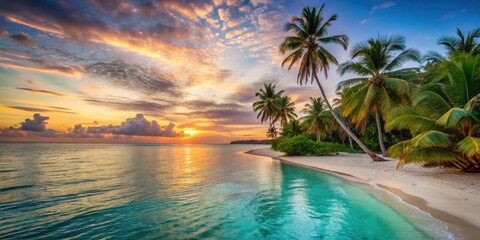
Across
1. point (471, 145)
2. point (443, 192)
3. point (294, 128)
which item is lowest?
point (443, 192)

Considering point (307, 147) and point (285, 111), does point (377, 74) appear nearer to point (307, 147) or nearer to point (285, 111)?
point (307, 147)

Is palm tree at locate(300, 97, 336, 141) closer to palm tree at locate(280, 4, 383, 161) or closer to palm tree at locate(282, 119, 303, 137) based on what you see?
palm tree at locate(282, 119, 303, 137)

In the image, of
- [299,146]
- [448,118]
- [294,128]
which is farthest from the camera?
[294,128]

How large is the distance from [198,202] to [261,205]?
252cm

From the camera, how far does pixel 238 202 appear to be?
9.20m

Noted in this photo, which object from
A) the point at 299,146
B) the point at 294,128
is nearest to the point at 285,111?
the point at 294,128

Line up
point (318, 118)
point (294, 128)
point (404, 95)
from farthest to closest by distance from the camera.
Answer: point (294, 128) → point (318, 118) → point (404, 95)

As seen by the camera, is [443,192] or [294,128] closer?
[443,192]

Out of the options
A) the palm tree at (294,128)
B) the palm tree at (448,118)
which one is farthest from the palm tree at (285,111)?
the palm tree at (448,118)

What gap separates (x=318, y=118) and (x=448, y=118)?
28902mm

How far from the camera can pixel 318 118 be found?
36.5 metres

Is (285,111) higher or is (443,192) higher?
(285,111)

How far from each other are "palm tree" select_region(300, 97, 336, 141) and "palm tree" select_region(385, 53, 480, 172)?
25.2 m

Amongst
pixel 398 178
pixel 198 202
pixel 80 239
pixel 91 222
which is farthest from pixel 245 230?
pixel 398 178
